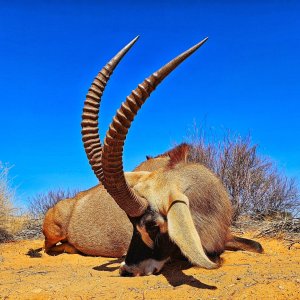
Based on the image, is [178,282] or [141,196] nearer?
[178,282]

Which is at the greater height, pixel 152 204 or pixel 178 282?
pixel 152 204

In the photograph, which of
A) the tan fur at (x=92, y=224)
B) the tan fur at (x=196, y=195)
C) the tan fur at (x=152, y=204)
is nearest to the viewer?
the tan fur at (x=196, y=195)

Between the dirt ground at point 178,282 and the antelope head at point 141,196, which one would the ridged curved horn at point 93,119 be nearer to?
the antelope head at point 141,196

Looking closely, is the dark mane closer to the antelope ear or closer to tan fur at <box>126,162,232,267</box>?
tan fur at <box>126,162,232,267</box>

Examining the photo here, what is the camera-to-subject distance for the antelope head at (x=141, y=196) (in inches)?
172

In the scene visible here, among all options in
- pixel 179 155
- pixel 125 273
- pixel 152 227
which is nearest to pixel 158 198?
pixel 152 227

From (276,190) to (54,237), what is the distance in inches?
259

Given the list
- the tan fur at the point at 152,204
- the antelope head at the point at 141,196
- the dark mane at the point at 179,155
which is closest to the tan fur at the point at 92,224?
the tan fur at the point at 152,204

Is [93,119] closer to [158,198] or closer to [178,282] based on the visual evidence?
[158,198]

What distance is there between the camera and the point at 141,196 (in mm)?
5312

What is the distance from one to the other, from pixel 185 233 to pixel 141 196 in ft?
3.11

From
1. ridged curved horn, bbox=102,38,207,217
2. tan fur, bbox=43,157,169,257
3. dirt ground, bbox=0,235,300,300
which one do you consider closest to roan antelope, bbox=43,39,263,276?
ridged curved horn, bbox=102,38,207,217

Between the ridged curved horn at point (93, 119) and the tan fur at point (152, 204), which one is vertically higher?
the ridged curved horn at point (93, 119)

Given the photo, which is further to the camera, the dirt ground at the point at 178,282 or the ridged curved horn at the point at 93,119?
the ridged curved horn at the point at 93,119
